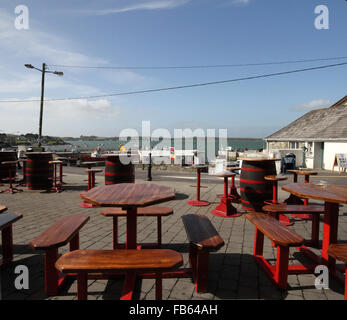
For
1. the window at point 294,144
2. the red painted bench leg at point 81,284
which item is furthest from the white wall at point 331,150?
the red painted bench leg at point 81,284

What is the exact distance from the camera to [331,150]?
17.0 metres

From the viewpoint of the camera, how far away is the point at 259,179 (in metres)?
5.49

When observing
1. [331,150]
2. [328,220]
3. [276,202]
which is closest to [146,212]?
[328,220]

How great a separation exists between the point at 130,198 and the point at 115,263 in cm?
82

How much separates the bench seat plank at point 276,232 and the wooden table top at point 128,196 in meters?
1.15

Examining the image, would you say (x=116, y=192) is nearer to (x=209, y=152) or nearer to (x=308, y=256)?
(x=308, y=256)

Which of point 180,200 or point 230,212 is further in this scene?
point 180,200

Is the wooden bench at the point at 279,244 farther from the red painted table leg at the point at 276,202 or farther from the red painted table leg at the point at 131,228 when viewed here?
the red painted table leg at the point at 276,202

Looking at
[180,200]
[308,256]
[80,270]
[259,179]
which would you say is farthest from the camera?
[180,200]

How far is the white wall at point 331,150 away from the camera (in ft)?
53.5

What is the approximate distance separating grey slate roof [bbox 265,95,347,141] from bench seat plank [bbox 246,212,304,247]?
54.3ft
